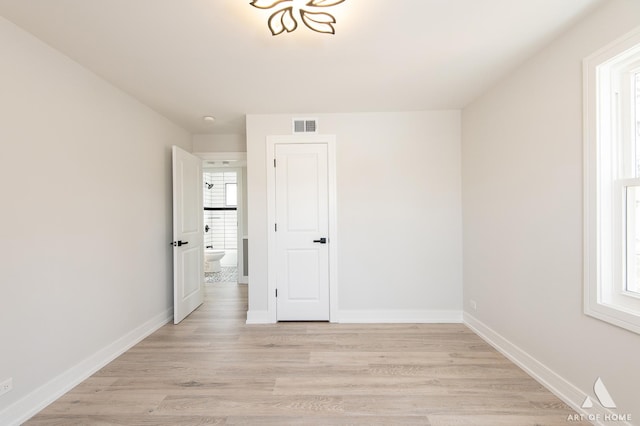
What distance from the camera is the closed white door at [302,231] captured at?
3354 mm

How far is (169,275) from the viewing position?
3471mm

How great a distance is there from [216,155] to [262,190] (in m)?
1.22

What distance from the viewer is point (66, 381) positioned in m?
2.06

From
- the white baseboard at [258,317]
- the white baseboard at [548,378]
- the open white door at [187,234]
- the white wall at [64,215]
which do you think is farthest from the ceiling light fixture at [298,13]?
the white baseboard at [258,317]

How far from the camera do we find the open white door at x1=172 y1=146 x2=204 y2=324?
10.9 feet

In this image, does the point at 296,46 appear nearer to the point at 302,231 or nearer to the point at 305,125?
the point at 305,125

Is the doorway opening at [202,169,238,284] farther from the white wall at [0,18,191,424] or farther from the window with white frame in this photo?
the window with white frame

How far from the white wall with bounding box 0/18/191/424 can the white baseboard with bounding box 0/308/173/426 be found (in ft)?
0.11

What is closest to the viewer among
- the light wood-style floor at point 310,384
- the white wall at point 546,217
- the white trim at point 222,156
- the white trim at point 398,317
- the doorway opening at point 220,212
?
the white wall at point 546,217

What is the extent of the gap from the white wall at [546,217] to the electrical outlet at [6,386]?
11.4 feet

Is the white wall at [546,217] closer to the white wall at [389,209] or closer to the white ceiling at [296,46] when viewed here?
the white ceiling at [296,46]

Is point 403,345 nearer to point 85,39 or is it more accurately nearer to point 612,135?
point 612,135

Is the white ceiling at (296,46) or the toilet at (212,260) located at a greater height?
the white ceiling at (296,46)

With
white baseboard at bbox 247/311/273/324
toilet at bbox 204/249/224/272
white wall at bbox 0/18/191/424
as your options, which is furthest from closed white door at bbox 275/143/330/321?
toilet at bbox 204/249/224/272
